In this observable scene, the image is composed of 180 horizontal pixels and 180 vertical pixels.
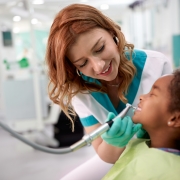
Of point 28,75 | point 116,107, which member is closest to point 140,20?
point 28,75

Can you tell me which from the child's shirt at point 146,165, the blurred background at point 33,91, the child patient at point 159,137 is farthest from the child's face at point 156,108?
the blurred background at point 33,91

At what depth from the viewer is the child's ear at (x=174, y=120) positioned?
3.07 ft

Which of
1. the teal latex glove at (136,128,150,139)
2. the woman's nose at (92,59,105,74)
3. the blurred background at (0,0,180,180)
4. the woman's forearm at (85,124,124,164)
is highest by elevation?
the woman's nose at (92,59,105,74)

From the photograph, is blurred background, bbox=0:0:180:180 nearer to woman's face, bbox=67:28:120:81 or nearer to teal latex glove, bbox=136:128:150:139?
teal latex glove, bbox=136:128:150:139

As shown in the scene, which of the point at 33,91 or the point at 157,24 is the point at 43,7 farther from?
the point at 157,24

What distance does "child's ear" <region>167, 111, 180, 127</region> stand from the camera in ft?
3.07

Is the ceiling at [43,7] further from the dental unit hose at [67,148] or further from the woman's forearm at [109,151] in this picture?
the dental unit hose at [67,148]

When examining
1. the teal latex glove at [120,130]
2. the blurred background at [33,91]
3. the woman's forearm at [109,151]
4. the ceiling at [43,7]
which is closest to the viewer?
the teal latex glove at [120,130]

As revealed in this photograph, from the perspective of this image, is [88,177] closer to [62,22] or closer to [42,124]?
[62,22]

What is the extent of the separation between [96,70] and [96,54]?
0.06 metres

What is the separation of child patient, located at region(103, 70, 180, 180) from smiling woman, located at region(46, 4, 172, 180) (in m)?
0.07

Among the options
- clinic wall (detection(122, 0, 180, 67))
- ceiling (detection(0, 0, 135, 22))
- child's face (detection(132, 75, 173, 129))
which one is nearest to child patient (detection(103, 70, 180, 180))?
child's face (detection(132, 75, 173, 129))

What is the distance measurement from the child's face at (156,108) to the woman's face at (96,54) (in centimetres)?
16

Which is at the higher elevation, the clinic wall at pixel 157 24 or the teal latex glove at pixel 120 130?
the teal latex glove at pixel 120 130
